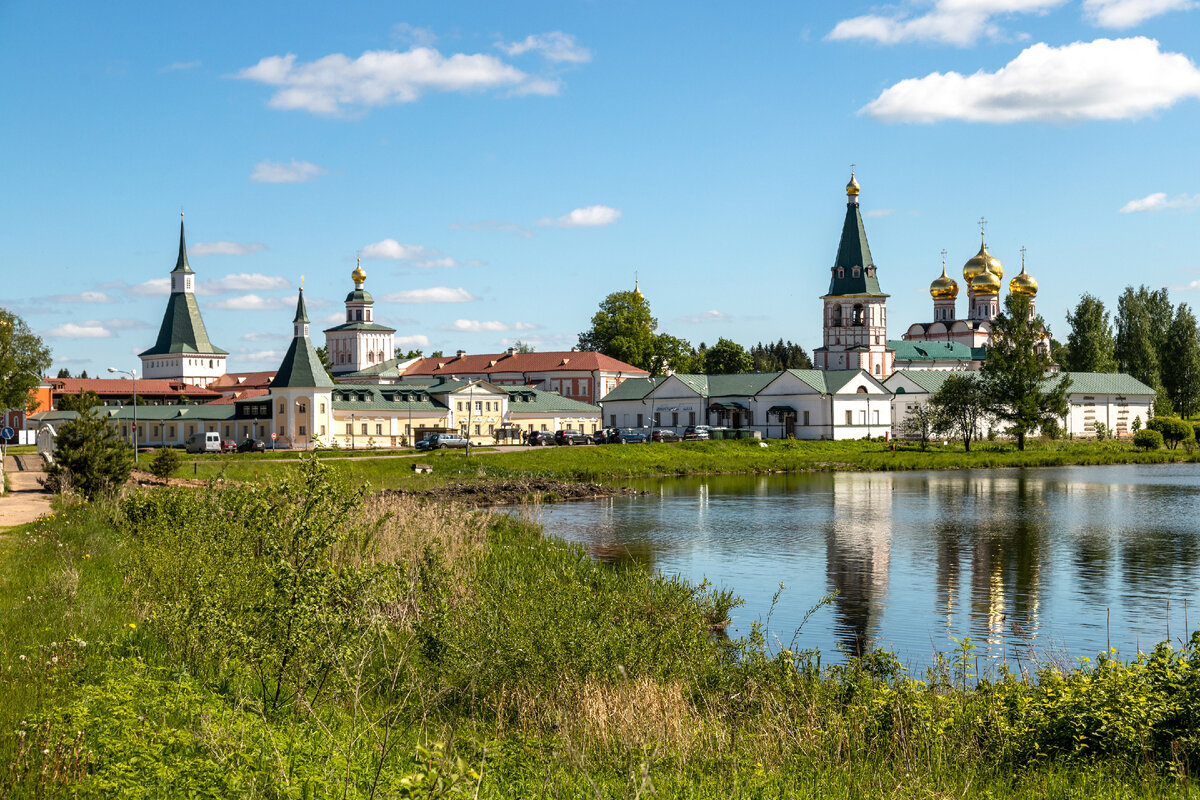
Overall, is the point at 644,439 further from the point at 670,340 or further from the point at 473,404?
the point at 670,340

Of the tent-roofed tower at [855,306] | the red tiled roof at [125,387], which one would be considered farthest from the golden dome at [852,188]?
the red tiled roof at [125,387]

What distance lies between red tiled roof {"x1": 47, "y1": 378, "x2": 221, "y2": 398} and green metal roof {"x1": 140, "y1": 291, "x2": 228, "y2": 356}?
25.9 ft

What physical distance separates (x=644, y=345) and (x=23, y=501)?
84529 mm

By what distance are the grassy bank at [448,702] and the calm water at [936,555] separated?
324cm

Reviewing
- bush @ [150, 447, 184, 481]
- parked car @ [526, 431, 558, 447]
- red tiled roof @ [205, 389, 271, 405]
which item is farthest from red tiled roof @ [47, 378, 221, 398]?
bush @ [150, 447, 184, 481]

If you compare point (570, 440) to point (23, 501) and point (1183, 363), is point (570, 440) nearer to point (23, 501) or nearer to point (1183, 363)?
point (23, 501)

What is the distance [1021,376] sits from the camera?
6675cm

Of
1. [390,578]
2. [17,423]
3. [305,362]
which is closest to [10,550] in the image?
[390,578]

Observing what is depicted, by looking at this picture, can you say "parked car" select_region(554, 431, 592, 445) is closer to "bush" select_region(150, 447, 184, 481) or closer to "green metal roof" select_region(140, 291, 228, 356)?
"bush" select_region(150, 447, 184, 481)

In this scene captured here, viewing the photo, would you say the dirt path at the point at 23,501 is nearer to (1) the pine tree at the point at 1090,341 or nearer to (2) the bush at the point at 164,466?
(2) the bush at the point at 164,466

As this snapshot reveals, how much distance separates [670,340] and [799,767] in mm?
103772

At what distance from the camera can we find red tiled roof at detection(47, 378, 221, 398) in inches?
4001

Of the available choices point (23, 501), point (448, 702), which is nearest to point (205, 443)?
point (23, 501)

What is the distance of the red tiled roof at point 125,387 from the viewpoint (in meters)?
102
